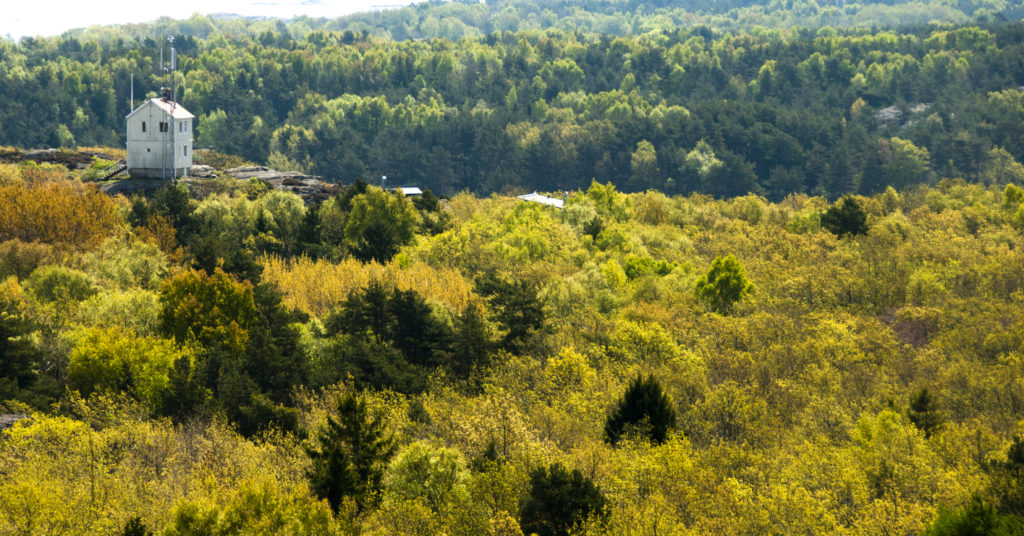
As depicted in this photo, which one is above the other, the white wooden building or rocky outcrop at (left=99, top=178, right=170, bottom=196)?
the white wooden building

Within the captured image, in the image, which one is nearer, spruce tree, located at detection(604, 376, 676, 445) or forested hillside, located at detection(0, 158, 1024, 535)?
forested hillside, located at detection(0, 158, 1024, 535)

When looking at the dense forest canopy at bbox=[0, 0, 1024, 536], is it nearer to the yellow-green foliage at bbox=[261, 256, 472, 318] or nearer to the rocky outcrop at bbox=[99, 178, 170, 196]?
the yellow-green foliage at bbox=[261, 256, 472, 318]

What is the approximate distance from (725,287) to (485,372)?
95.9ft

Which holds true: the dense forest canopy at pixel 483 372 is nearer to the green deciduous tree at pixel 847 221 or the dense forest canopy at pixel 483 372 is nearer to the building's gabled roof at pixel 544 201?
the green deciduous tree at pixel 847 221

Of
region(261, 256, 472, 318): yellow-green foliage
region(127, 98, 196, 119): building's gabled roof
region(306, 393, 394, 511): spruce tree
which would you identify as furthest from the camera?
region(127, 98, 196, 119): building's gabled roof

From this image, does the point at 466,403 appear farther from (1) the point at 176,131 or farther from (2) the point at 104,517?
(1) the point at 176,131

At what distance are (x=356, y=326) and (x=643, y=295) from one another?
27397 millimetres

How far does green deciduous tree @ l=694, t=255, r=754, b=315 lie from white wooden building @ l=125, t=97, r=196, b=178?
199ft

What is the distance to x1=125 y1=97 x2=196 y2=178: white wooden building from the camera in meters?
120

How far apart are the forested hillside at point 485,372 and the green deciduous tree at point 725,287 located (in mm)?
250

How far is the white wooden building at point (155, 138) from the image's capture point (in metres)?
120

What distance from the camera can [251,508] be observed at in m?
42.1

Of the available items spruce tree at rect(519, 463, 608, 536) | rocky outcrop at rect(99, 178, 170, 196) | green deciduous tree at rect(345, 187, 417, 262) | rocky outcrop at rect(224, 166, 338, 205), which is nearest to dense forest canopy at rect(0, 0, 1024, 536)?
spruce tree at rect(519, 463, 608, 536)

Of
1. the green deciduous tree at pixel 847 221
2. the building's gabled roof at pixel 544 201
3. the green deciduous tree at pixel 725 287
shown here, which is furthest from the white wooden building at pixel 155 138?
the green deciduous tree at pixel 847 221
